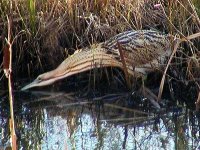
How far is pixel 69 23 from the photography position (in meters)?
3.84

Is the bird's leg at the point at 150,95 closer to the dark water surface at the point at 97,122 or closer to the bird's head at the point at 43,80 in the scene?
the dark water surface at the point at 97,122

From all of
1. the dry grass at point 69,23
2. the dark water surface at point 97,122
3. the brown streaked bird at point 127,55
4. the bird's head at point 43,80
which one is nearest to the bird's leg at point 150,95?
the dark water surface at point 97,122

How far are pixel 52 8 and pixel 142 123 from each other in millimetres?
1126

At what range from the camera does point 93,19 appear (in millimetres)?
3736

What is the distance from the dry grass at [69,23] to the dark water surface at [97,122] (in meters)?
0.29

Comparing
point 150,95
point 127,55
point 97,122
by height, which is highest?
point 127,55

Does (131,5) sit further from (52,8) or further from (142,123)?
(142,123)

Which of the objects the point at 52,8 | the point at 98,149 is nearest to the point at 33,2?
the point at 52,8

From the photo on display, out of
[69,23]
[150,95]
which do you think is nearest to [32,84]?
[69,23]

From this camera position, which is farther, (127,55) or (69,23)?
(69,23)

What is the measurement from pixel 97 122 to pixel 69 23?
903 millimetres

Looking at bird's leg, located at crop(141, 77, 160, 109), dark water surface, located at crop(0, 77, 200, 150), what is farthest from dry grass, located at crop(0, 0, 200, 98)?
bird's leg, located at crop(141, 77, 160, 109)

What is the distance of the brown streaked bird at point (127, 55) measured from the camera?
352cm

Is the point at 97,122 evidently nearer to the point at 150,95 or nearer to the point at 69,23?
the point at 150,95
